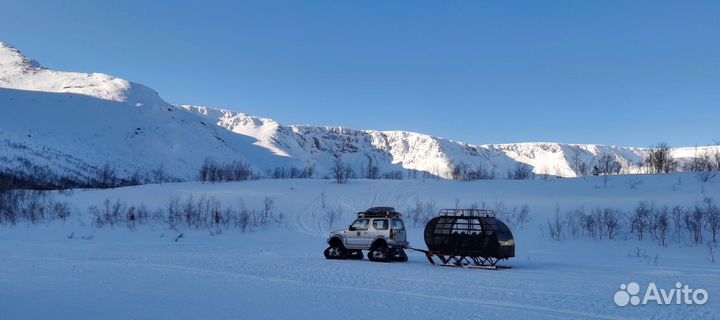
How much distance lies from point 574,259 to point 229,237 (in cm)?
2292

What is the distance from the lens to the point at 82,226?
4266 cm

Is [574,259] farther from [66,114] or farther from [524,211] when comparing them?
[66,114]

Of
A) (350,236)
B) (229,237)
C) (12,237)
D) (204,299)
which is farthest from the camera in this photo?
(229,237)

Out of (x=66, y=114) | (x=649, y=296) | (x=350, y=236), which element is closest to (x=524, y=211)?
(x=350, y=236)

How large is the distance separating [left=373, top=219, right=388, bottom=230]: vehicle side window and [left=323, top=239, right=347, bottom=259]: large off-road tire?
1.89m

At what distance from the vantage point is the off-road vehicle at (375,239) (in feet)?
79.9

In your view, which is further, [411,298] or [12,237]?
[12,237]

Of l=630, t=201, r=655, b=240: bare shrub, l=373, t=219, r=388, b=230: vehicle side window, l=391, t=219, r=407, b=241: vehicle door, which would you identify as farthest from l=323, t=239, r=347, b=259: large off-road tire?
l=630, t=201, r=655, b=240: bare shrub

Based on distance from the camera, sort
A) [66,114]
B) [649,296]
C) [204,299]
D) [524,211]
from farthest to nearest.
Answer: [66,114]
[524,211]
[649,296]
[204,299]

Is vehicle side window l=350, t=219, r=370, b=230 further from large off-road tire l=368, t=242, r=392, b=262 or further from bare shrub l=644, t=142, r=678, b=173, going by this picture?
bare shrub l=644, t=142, r=678, b=173

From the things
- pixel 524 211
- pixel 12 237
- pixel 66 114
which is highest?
pixel 66 114

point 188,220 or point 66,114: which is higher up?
point 66,114

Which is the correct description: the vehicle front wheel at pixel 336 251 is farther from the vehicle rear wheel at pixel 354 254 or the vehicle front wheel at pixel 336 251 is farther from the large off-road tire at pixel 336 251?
the vehicle rear wheel at pixel 354 254

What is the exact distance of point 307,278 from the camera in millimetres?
17688
